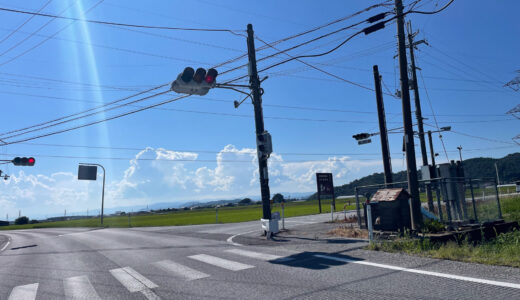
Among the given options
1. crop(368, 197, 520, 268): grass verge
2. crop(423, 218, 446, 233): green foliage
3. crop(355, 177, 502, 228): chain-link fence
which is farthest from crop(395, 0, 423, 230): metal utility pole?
crop(368, 197, 520, 268): grass verge

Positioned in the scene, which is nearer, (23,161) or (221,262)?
(221,262)

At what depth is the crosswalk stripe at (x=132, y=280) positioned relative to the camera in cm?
671

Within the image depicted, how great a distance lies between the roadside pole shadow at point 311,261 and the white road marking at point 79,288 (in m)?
3.93

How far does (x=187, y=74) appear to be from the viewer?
1104cm

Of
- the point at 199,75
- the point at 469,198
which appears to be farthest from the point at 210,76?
the point at 469,198

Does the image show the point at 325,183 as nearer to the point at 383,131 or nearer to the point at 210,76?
the point at 383,131

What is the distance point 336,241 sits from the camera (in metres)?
11.1

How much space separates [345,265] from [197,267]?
344 cm

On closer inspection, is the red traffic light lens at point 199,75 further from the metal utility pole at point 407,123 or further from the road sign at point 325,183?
the road sign at point 325,183

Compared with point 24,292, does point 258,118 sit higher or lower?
higher

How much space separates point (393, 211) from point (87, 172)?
35750 mm

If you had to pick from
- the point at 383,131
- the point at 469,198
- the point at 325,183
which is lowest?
the point at 469,198

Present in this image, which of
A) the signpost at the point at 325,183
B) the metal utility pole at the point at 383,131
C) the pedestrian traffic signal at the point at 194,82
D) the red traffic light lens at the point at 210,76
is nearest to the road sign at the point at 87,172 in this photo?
the signpost at the point at 325,183

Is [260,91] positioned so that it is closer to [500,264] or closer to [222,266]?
[222,266]
